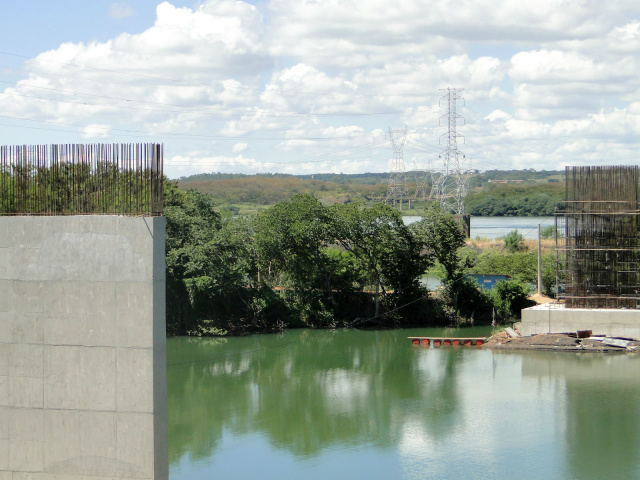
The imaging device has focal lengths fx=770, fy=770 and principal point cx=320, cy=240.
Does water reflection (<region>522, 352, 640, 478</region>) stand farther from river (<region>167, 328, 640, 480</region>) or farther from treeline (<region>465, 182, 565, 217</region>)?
treeline (<region>465, 182, 565, 217</region>)

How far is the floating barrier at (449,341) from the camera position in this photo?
27.5 metres

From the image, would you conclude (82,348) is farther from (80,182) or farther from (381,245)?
(381,245)

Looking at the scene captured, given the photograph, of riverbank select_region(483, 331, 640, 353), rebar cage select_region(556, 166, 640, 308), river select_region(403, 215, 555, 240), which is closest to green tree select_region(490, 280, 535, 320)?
rebar cage select_region(556, 166, 640, 308)

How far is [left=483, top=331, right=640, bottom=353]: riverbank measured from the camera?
83.9 feet

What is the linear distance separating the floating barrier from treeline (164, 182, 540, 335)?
3.76 m

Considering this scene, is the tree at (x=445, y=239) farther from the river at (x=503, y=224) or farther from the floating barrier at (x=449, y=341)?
the river at (x=503, y=224)

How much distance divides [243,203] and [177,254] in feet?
128

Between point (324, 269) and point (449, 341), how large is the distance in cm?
643

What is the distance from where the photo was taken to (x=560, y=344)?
85.2ft

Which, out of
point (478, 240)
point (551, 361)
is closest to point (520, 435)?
point (551, 361)

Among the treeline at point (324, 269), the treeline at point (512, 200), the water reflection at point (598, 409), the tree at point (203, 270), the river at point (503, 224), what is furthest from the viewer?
the treeline at point (512, 200)

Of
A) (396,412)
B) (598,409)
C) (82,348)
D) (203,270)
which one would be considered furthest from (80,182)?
(203,270)

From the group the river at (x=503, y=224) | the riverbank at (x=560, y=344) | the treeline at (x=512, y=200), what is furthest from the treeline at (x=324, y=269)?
the treeline at (x=512, y=200)

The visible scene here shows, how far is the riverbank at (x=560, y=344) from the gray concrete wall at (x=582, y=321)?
455 millimetres
